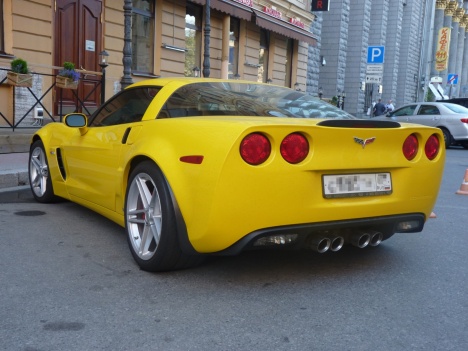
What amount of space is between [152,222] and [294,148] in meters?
1.07

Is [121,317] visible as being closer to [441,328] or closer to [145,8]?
[441,328]

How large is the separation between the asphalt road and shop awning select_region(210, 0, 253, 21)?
41.1ft

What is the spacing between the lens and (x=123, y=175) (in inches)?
155

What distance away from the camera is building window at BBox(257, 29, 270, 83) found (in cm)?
2081

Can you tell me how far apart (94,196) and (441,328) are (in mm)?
2874

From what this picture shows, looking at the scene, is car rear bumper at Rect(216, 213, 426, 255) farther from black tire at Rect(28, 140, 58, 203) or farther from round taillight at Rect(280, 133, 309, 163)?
black tire at Rect(28, 140, 58, 203)

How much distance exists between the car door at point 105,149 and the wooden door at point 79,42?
7.19m

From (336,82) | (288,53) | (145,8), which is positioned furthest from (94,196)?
(336,82)

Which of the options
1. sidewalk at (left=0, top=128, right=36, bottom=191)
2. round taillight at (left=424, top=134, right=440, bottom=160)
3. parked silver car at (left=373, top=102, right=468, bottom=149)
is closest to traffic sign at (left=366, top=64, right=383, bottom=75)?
parked silver car at (left=373, top=102, right=468, bottom=149)

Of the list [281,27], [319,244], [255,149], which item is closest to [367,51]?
[281,27]

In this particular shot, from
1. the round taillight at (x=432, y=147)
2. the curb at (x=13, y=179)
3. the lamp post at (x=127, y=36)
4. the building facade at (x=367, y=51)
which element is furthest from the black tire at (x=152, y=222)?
the building facade at (x=367, y=51)

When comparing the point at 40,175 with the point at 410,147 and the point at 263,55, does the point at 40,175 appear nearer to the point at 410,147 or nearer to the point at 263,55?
the point at 410,147

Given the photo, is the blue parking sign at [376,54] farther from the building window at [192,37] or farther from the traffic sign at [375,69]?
the building window at [192,37]

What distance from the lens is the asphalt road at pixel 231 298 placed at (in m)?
2.60
